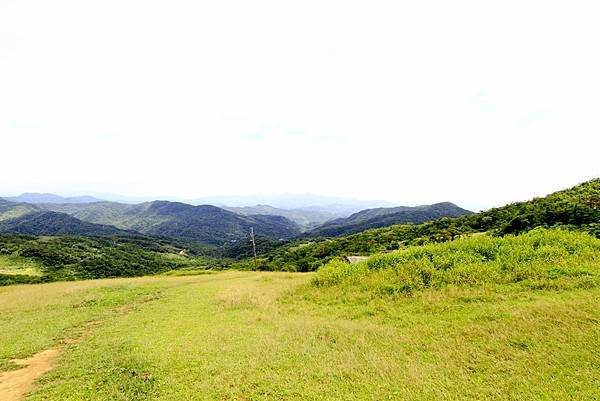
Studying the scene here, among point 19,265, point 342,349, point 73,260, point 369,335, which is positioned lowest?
point 73,260

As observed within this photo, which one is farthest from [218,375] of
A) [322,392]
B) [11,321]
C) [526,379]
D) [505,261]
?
[11,321]

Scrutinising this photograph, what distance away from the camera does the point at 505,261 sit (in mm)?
22156

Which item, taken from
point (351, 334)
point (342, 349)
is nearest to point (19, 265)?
point (351, 334)

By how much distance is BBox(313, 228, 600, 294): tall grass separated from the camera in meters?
19.3

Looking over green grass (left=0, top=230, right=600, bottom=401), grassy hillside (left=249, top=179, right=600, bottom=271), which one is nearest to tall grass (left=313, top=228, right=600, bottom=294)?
green grass (left=0, top=230, right=600, bottom=401)

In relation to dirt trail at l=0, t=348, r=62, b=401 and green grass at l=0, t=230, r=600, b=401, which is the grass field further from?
dirt trail at l=0, t=348, r=62, b=401

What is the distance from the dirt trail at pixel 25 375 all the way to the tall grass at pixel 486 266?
1773cm

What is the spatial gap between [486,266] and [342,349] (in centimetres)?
1286

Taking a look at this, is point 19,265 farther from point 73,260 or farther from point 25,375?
point 25,375

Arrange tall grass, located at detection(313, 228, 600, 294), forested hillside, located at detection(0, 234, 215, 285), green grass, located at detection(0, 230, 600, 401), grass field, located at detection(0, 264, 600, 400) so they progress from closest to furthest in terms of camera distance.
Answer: grass field, located at detection(0, 264, 600, 400) → green grass, located at detection(0, 230, 600, 401) → tall grass, located at detection(313, 228, 600, 294) → forested hillside, located at detection(0, 234, 215, 285)

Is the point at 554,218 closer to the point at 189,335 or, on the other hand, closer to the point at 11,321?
the point at 189,335

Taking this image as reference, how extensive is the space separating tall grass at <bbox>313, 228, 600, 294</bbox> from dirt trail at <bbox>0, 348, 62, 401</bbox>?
17726 millimetres

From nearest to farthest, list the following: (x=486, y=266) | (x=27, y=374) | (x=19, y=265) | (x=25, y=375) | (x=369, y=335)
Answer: (x=25, y=375) → (x=27, y=374) → (x=369, y=335) → (x=486, y=266) → (x=19, y=265)

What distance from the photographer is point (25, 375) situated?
48.5 ft
